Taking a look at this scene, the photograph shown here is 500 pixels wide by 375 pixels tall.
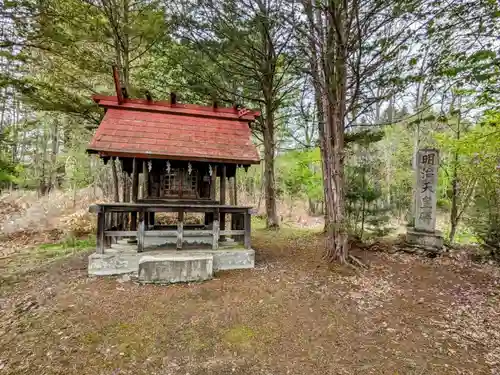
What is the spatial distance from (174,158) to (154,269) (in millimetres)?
2448

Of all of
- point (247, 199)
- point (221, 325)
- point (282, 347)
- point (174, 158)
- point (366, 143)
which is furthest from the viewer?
point (247, 199)

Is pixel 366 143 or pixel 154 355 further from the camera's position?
pixel 366 143

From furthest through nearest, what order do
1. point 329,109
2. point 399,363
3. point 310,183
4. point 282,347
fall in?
point 310,183 → point 329,109 → point 282,347 → point 399,363

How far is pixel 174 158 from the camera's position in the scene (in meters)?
5.99

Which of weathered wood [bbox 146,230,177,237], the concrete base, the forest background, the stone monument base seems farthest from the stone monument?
weathered wood [bbox 146,230,177,237]

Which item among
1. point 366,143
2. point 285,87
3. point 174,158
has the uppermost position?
point 285,87

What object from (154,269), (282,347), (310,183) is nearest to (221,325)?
(282,347)

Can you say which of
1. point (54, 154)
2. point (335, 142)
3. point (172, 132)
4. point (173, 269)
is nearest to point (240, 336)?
point (173, 269)

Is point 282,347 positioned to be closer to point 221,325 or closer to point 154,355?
point 221,325

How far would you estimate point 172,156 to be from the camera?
19.5ft

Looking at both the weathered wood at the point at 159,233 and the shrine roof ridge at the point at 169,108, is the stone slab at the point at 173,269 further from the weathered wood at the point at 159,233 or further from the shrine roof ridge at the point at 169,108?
the shrine roof ridge at the point at 169,108

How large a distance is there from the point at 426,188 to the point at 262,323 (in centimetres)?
667

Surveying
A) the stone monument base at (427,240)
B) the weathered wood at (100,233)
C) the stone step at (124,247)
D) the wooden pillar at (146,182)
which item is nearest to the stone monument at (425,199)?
the stone monument base at (427,240)

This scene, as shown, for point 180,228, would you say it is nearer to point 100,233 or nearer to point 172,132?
point 100,233
